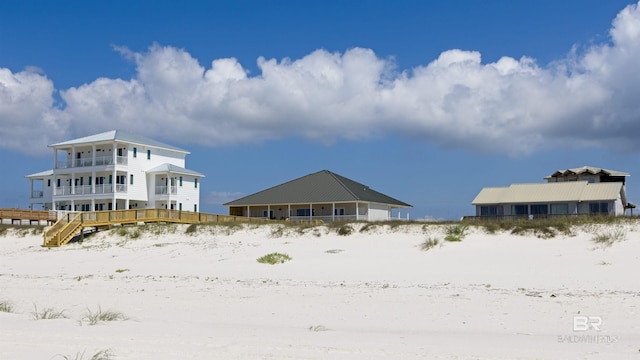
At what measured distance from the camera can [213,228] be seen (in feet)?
99.6

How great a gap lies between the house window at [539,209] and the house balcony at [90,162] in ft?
109

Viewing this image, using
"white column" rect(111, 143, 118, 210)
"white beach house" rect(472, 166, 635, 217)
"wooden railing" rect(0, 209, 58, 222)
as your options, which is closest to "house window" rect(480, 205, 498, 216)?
"white beach house" rect(472, 166, 635, 217)

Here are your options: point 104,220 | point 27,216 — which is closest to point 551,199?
point 104,220

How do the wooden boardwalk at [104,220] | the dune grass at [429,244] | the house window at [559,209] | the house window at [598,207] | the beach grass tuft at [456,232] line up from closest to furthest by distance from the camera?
the dune grass at [429,244], the beach grass tuft at [456,232], the wooden boardwalk at [104,220], the house window at [598,207], the house window at [559,209]

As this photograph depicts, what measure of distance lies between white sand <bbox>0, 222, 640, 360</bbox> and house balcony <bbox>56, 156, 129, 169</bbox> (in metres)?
25.8

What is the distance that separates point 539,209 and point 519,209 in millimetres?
1294

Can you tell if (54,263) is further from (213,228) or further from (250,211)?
(250,211)

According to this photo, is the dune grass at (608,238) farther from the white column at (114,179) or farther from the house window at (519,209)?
the white column at (114,179)

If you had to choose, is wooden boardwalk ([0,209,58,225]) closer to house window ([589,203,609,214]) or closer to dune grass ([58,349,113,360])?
house window ([589,203,609,214])

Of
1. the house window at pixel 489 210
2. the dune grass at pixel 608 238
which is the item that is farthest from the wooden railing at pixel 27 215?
the dune grass at pixel 608 238

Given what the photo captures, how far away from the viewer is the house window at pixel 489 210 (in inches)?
1769

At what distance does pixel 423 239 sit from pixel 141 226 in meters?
15.5

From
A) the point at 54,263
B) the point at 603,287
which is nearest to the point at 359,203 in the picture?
the point at 54,263

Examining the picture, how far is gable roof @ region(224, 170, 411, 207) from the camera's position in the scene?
165 ft
